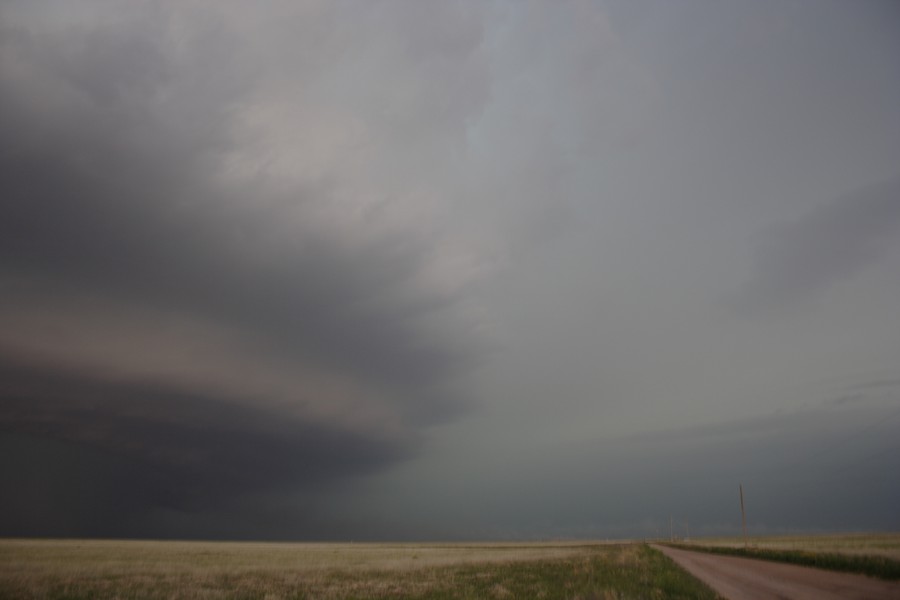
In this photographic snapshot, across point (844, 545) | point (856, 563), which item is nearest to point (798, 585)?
point (856, 563)

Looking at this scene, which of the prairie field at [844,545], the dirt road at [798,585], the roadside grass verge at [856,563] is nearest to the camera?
the dirt road at [798,585]

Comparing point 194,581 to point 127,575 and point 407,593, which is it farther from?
point 407,593

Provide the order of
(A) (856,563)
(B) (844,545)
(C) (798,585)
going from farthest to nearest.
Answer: (B) (844,545)
(A) (856,563)
(C) (798,585)

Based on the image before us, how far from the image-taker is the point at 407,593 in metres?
20.8

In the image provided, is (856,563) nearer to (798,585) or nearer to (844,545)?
(798,585)

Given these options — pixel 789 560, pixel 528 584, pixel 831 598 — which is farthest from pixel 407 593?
pixel 789 560

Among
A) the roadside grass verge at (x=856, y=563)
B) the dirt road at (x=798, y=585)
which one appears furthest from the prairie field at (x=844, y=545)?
the dirt road at (x=798, y=585)

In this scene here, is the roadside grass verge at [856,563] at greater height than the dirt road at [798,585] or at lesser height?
lesser

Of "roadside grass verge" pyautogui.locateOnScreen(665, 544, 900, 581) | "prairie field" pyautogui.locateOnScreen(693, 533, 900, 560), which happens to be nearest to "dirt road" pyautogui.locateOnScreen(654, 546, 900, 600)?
"roadside grass verge" pyautogui.locateOnScreen(665, 544, 900, 581)

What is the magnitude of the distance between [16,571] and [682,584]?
1389 inches

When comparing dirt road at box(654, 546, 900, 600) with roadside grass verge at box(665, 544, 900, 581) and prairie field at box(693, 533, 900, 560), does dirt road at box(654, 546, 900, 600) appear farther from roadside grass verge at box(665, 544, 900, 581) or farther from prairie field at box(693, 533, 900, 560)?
prairie field at box(693, 533, 900, 560)

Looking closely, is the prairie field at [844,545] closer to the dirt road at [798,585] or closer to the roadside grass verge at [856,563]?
the roadside grass verge at [856,563]

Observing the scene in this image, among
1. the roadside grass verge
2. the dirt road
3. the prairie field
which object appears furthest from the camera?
the prairie field

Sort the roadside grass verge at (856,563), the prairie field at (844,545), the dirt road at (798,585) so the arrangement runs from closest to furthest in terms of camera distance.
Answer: the dirt road at (798,585)
the roadside grass verge at (856,563)
the prairie field at (844,545)
